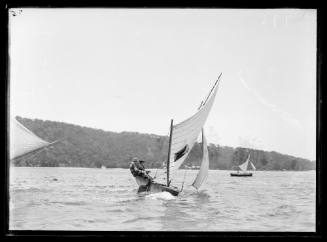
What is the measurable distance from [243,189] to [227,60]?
51 cm

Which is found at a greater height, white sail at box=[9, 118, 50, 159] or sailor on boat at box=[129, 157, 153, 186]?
white sail at box=[9, 118, 50, 159]

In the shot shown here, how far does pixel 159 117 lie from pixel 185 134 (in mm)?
124

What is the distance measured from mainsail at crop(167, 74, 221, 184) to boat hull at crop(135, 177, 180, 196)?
6 cm

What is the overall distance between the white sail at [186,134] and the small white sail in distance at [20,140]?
0.53m

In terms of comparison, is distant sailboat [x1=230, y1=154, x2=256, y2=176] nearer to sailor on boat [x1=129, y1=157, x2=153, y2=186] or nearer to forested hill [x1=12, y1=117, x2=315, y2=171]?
forested hill [x1=12, y1=117, x2=315, y2=171]

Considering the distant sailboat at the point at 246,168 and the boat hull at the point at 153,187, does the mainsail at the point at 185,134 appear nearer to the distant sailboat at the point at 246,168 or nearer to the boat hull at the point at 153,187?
the boat hull at the point at 153,187

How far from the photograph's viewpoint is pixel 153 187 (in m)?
1.96

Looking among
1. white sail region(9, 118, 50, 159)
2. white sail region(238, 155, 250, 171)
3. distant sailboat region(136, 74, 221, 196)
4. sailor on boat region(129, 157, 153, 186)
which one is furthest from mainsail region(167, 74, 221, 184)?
white sail region(9, 118, 50, 159)

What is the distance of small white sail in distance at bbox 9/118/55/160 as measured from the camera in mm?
1881

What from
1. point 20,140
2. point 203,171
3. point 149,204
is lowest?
point 149,204

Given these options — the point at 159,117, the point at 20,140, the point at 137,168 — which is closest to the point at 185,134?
the point at 159,117

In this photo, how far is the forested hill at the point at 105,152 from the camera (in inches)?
74.6

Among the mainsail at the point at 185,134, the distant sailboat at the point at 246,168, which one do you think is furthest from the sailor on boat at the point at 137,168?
the distant sailboat at the point at 246,168

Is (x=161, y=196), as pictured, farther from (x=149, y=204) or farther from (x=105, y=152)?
(x=105, y=152)
